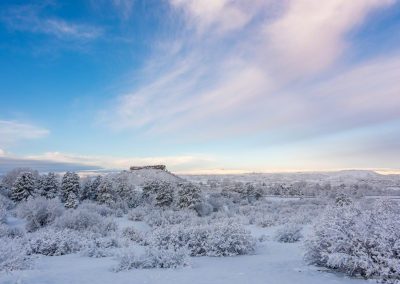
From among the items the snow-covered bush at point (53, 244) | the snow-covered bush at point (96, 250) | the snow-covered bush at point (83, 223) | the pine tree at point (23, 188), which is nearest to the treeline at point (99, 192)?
the pine tree at point (23, 188)

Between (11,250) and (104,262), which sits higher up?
(11,250)

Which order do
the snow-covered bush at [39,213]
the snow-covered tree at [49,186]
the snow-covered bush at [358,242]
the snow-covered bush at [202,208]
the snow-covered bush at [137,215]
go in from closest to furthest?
1. the snow-covered bush at [358,242]
2. the snow-covered bush at [39,213]
3. the snow-covered bush at [137,215]
4. the snow-covered bush at [202,208]
5. the snow-covered tree at [49,186]

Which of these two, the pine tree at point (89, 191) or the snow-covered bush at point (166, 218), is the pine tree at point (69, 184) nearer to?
the pine tree at point (89, 191)

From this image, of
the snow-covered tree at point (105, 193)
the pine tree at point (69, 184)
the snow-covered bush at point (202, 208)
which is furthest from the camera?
the pine tree at point (69, 184)

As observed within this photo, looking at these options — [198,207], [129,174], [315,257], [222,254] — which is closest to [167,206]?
[198,207]

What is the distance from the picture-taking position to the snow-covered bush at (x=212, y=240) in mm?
13297

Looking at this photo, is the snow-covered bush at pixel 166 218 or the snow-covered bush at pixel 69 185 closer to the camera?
the snow-covered bush at pixel 166 218

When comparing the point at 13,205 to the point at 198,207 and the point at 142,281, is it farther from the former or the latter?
the point at 142,281

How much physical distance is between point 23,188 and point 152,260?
35.6 m

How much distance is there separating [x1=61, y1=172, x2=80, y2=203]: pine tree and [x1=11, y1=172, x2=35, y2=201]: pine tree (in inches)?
125

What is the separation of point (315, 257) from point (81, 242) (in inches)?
370

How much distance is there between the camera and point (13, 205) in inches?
1457

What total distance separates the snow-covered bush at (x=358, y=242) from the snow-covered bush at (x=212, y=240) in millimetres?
3417

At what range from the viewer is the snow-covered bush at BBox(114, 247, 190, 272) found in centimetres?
1057
